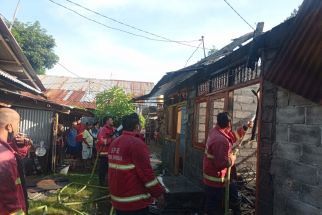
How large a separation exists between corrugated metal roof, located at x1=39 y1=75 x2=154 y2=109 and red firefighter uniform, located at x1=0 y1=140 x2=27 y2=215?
1993cm

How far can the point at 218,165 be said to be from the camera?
5.46 meters

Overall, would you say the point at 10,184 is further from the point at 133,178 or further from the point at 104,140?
the point at 104,140

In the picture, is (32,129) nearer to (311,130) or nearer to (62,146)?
(62,146)

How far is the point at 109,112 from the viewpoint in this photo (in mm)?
19172

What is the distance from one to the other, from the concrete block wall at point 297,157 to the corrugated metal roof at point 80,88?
747 inches

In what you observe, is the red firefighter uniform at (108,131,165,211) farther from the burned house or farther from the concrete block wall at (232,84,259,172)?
the concrete block wall at (232,84,259,172)

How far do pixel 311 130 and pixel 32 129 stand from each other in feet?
34.3

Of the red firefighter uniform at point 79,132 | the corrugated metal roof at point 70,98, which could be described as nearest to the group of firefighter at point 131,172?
the red firefighter uniform at point 79,132

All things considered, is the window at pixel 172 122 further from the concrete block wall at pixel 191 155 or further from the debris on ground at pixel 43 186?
the debris on ground at pixel 43 186

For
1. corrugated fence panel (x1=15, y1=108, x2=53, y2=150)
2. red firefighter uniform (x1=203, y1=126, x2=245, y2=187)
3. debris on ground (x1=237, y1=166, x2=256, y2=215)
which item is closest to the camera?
red firefighter uniform (x1=203, y1=126, x2=245, y2=187)

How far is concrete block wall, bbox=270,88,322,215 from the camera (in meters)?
3.89

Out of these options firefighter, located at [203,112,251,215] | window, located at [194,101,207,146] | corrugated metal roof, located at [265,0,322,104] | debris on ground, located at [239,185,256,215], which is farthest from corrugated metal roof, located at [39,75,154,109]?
corrugated metal roof, located at [265,0,322,104]

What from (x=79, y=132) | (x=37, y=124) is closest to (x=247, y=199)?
(x=37, y=124)

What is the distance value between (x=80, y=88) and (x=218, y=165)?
2339cm
